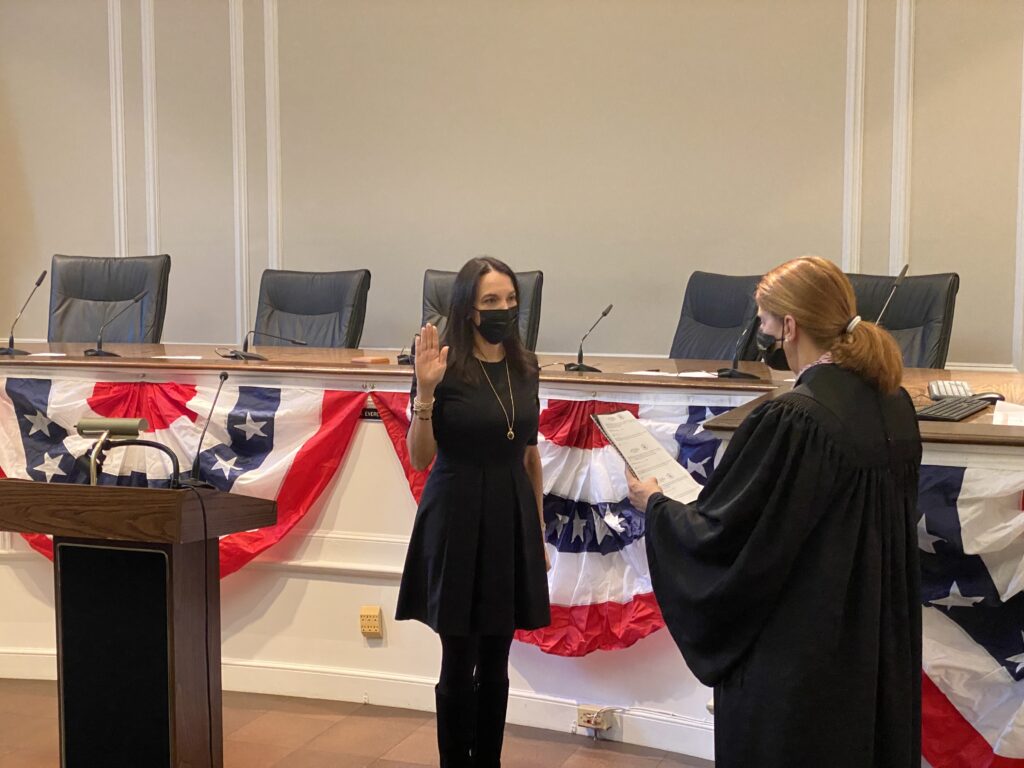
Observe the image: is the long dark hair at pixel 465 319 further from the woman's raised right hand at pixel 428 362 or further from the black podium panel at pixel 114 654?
the black podium panel at pixel 114 654

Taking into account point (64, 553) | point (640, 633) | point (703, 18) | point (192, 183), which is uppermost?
point (703, 18)

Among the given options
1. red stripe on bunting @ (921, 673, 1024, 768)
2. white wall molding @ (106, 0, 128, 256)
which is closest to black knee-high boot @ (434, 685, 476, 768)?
red stripe on bunting @ (921, 673, 1024, 768)

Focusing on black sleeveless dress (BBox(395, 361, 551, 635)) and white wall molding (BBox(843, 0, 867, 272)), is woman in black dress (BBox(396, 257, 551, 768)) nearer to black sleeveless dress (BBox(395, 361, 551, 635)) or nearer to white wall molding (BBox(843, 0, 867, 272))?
black sleeveless dress (BBox(395, 361, 551, 635))

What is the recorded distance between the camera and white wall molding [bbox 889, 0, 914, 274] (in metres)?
4.91

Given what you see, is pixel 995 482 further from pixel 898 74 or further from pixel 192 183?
pixel 192 183

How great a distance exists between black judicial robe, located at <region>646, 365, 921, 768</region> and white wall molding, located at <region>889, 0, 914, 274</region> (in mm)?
3765

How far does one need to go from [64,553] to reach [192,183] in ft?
15.2

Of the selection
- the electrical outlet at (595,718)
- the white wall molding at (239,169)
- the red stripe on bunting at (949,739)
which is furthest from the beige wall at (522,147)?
the red stripe on bunting at (949,739)

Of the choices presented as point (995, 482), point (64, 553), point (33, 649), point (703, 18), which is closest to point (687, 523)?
point (995, 482)

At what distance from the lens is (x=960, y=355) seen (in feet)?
16.3

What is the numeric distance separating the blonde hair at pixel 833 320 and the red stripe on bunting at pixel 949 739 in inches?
38.2

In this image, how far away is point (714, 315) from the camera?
14.4ft

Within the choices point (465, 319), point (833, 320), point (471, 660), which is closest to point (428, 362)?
point (465, 319)

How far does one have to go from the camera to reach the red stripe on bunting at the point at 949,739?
213cm
